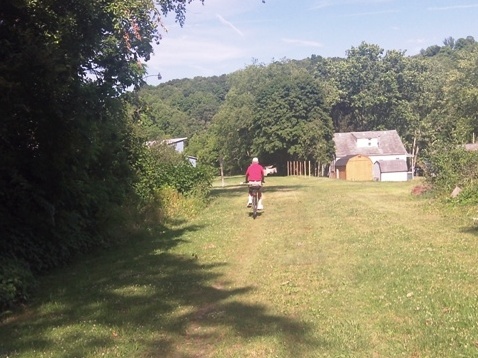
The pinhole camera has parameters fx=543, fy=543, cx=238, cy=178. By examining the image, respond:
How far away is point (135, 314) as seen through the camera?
7562mm

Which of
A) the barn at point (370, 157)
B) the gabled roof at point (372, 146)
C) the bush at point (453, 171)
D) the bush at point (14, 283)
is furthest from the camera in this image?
the gabled roof at point (372, 146)

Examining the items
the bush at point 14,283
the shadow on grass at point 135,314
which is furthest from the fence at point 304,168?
the bush at point 14,283

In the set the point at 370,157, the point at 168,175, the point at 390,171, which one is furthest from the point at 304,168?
the point at 168,175

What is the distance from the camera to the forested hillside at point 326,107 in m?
68.6

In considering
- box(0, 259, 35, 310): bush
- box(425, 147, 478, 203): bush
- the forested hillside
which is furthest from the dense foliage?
the forested hillside

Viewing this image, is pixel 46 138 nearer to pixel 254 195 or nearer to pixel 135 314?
pixel 135 314

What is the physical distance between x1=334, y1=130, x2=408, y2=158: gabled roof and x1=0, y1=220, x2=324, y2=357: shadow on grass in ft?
224

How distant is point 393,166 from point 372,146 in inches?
297

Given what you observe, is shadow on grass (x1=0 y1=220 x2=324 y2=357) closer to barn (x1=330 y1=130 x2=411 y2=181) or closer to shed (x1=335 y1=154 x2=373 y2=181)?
shed (x1=335 y1=154 x2=373 y2=181)

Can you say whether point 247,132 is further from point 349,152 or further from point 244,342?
point 244,342

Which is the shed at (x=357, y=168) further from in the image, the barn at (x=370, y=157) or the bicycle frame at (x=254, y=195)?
the bicycle frame at (x=254, y=195)

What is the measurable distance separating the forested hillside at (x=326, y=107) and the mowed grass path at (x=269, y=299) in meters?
40.4

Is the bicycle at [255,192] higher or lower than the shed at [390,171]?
higher

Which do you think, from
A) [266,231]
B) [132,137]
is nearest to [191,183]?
[132,137]
